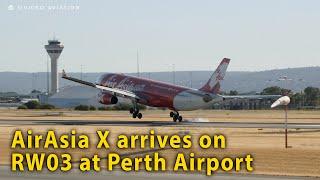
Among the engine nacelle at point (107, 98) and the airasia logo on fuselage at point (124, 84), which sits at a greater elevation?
the airasia logo on fuselage at point (124, 84)

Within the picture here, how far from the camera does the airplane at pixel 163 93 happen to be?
8638 cm

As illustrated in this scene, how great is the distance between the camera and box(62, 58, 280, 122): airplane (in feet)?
283

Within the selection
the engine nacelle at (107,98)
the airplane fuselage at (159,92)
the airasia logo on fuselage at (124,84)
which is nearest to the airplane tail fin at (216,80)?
the airplane fuselage at (159,92)

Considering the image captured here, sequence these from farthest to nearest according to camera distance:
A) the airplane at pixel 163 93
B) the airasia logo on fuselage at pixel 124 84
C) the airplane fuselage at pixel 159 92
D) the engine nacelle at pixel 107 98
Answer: the airasia logo on fuselage at pixel 124 84 < the engine nacelle at pixel 107 98 < the airplane fuselage at pixel 159 92 < the airplane at pixel 163 93

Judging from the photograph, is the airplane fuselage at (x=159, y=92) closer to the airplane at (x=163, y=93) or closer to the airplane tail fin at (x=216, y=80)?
the airplane at (x=163, y=93)

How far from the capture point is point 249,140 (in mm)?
57781

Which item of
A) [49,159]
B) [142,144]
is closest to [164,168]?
[49,159]

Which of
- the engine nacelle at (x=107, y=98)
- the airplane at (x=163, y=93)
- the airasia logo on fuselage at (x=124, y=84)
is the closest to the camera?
the airplane at (x=163, y=93)

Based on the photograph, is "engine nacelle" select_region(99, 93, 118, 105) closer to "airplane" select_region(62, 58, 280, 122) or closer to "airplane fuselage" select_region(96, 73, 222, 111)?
"airplane" select_region(62, 58, 280, 122)

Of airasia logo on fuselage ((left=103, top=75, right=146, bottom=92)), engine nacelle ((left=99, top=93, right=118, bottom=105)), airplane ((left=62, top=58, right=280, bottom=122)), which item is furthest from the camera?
airasia logo on fuselage ((left=103, top=75, right=146, bottom=92))

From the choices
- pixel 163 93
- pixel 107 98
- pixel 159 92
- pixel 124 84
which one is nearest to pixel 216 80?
pixel 163 93

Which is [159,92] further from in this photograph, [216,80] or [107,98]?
[216,80]

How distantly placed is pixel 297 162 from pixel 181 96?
43.9 m

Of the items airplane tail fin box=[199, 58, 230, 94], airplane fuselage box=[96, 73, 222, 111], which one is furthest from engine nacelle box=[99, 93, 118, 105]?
airplane tail fin box=[199, 58, 230, 94]
